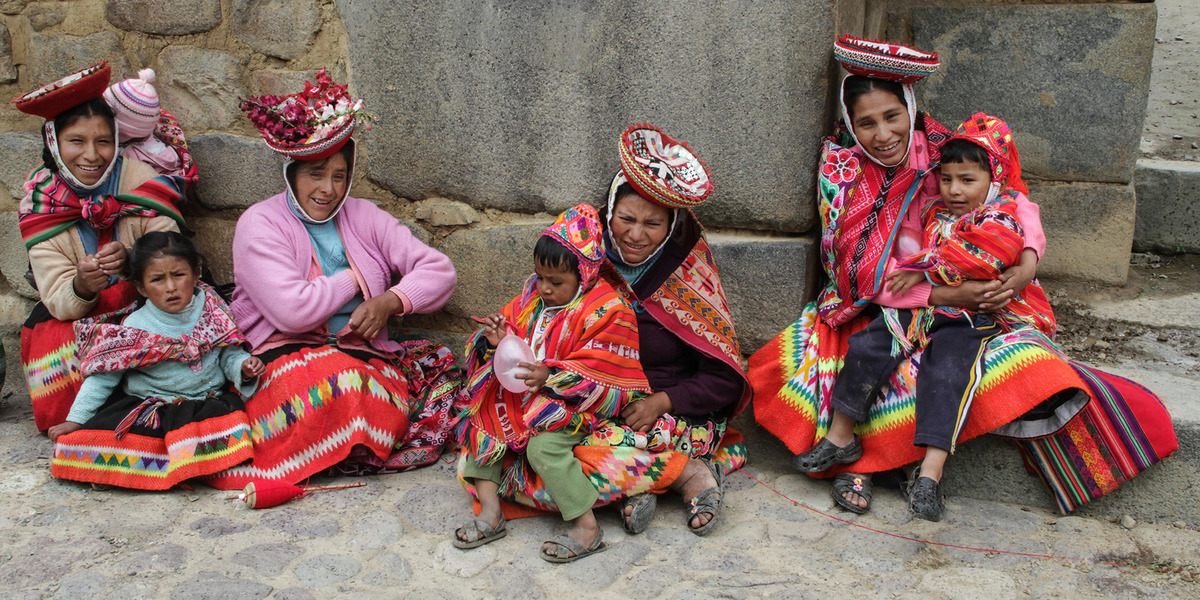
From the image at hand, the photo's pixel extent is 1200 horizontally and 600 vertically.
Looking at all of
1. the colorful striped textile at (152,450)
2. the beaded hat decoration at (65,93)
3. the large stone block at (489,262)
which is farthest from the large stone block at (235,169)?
the colorful striped textile at (152,450)

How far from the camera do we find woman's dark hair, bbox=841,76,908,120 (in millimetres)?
3078

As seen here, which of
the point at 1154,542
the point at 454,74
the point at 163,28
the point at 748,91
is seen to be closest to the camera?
the point at 1154,542

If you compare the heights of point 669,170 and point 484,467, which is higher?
point 669,170

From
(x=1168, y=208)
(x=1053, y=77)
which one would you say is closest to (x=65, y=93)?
(x=1053, y=77)

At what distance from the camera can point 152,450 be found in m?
3.19

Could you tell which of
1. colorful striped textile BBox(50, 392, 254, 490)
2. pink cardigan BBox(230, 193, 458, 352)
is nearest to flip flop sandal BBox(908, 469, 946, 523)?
pink cardigan BBox(230, 193, 458, 352)

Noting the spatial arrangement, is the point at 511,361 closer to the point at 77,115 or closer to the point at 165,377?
the point at 165,377

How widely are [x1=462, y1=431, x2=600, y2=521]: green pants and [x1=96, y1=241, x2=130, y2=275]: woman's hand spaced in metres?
1.69

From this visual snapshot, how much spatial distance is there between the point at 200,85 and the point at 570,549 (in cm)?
252

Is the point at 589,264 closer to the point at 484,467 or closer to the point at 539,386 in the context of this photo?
the point at 539,386

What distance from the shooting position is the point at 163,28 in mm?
3922

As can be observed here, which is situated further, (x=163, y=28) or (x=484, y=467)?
(x=163, y=28)

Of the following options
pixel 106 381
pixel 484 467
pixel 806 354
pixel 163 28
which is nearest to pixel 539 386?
pixel 484 467

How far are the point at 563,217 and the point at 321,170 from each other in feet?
3.45
